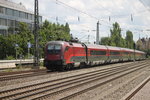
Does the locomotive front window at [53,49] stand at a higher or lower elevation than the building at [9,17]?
lower

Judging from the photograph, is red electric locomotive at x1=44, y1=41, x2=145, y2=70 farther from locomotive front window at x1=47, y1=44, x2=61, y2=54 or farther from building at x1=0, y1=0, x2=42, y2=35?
building at x1=0, y1=0, x2=42, y2=35

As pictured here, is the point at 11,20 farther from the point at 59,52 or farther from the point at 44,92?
the point at 44,92

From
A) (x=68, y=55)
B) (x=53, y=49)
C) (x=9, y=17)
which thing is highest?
(x=9, y=17)

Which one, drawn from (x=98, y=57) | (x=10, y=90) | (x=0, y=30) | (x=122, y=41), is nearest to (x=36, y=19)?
(x=98, y=57)

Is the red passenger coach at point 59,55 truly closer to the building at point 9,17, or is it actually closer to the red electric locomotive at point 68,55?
the red electric locomotive at point 68,55

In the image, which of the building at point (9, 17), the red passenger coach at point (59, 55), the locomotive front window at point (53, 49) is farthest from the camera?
the building at point (9, 17)

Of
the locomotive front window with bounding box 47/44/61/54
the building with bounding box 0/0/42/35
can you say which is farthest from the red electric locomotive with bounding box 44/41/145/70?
the building with bounding box 0/0/42/35

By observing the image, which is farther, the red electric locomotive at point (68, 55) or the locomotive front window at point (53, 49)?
the locomotive front window at point (53, 49)

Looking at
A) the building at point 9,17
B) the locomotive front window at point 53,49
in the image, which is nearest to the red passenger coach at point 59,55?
the locomotive front window at point 53,49

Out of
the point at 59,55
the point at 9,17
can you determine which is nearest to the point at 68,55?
the point at 59,55

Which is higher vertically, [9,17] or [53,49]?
[9,17]

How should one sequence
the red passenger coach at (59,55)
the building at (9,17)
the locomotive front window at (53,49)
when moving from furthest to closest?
the building at (9,17) → the locomotive front window at (53,49) → the red passenger coach at (59,55)

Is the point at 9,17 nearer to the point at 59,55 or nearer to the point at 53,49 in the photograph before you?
the point at 53,49

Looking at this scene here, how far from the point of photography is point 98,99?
38.4ft
